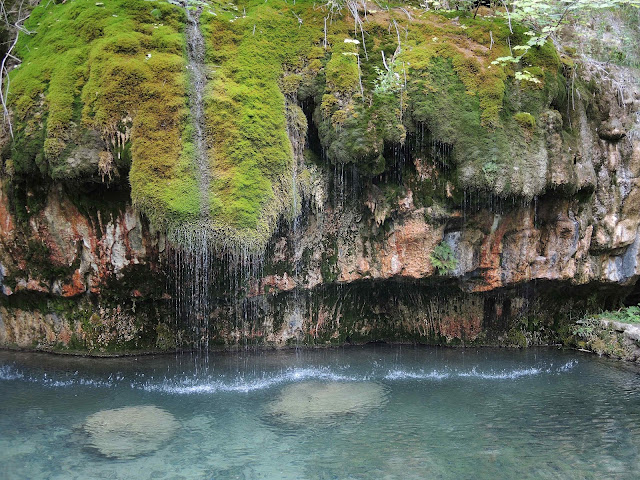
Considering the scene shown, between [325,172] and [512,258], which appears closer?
[325,172]

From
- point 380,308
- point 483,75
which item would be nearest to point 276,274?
point 380,308

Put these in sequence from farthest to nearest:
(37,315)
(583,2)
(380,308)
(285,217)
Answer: (380,308) → (37,315) → (285,217) → (583,2)

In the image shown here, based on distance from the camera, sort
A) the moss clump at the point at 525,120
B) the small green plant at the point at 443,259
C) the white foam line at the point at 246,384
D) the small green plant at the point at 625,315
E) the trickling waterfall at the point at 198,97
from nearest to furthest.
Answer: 1. the trickling waterfall at the point at 198,97
2. the white foam line at the point at 246,384
3. the moss clump at the point at 525,120
4. the small green plant at the point at 443,259
5. the small green plant at the point at 625,315

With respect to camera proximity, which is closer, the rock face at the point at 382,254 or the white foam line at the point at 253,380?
the white foam line at the point at 253,380

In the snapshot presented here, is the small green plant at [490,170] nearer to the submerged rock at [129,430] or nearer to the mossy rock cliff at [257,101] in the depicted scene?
the mossy rock cliff at [257,101]

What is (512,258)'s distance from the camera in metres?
11.4

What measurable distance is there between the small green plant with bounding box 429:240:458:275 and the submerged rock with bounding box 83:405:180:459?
5.69 m

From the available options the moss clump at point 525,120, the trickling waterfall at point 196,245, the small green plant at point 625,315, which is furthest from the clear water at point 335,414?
the moss clump at point 525,120

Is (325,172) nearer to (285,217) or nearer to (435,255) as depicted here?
(285,217)

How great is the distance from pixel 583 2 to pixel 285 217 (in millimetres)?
6195

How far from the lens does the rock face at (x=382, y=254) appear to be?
10.2m

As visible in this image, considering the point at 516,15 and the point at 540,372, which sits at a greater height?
the point at 516,15

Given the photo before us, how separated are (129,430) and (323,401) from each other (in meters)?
3.02

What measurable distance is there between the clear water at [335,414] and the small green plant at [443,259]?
2.01m
